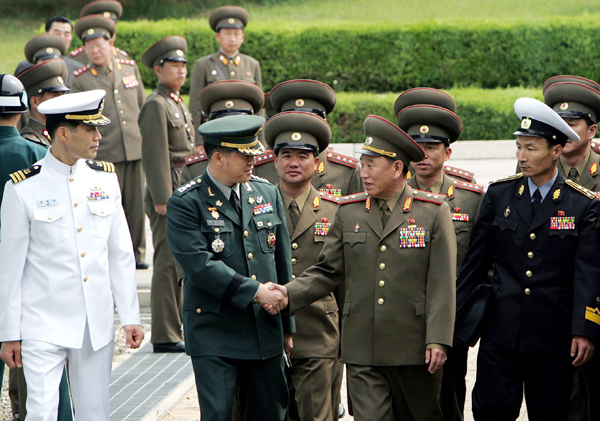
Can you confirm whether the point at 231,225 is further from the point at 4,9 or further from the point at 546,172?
the point at 4,9

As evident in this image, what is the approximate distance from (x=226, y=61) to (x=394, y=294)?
586 centimetres

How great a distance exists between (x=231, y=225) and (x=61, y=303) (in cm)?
97

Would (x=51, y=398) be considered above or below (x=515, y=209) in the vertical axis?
below

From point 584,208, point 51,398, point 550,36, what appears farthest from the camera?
point 550,36

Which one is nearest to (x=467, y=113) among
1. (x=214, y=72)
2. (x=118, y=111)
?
(x=214, y=72)

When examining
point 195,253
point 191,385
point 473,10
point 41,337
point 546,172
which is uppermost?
point 473,10

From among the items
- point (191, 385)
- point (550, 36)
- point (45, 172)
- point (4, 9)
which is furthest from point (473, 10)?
point (45, 172)

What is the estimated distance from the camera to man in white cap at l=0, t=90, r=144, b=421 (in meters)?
4.69

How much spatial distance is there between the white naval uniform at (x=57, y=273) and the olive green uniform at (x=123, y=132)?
5184 mm

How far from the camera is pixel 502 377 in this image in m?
5.11

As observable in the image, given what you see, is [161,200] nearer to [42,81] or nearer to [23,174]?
[42,81]

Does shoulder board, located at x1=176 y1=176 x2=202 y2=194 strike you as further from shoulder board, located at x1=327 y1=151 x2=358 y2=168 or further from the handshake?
shoulder board, located at x1=327 y1=151 x2=358 y2=168

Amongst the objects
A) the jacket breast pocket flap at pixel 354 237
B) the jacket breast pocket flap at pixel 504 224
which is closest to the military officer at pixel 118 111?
the jacket breast pocket flap at pixel 354 237

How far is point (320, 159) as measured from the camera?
6270mm
